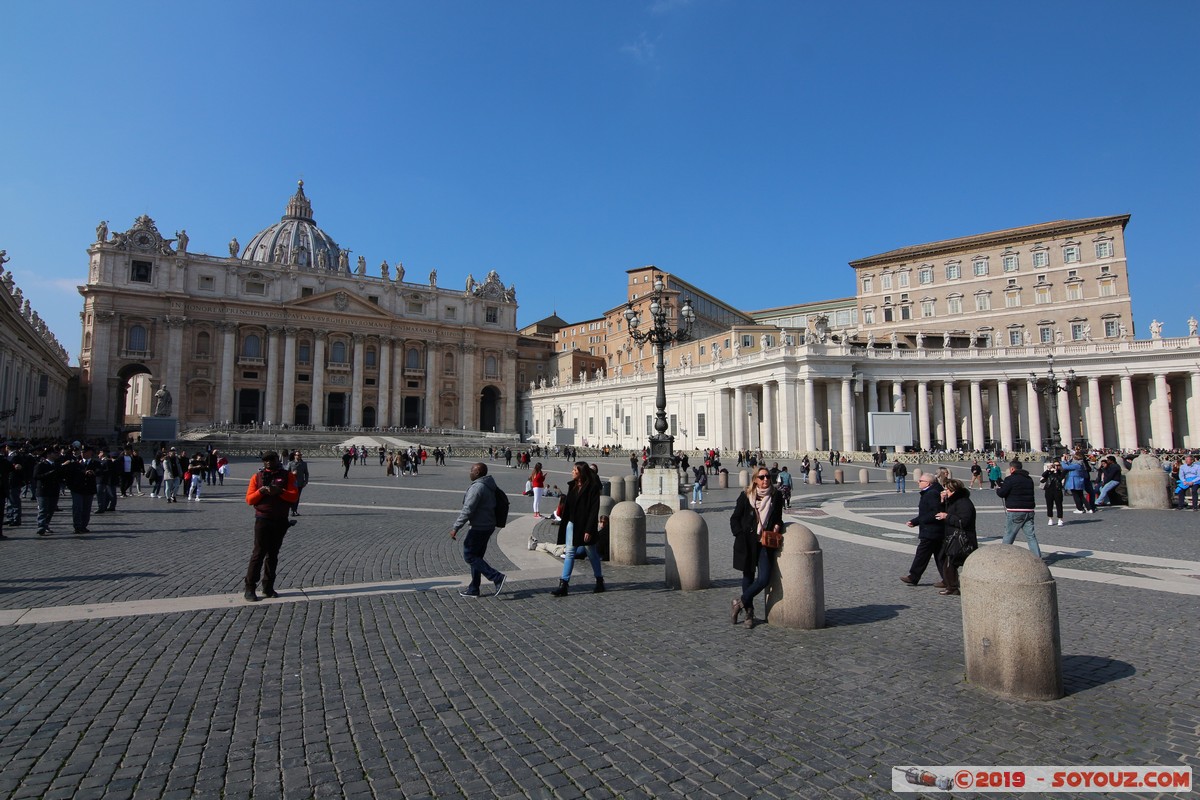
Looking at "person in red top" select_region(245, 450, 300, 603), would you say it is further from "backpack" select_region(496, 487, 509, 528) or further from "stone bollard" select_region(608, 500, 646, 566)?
"stone bollard" select_region(608, 500, 646, 566)

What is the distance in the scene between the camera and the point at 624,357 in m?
74.2

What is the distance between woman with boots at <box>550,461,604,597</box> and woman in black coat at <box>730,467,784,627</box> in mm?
2022

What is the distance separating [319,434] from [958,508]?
62.0 m

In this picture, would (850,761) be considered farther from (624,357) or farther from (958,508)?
(624,357)

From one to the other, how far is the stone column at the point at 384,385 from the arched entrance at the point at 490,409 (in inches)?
522

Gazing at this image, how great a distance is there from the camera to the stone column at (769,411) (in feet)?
147

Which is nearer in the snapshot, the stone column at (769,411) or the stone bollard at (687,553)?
the stone bollard at (687,553)

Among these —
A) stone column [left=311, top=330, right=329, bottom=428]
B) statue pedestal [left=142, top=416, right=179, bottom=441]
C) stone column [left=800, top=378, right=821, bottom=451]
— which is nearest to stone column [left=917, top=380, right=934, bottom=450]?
stone column [left=800, top=378, right=821, bottom=451]

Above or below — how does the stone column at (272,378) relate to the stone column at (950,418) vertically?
above

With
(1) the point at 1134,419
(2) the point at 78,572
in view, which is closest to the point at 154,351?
(2) the point at 78,572

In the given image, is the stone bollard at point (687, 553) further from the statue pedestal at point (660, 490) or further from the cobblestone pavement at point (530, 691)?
the statue pedestal at point (660, 490)

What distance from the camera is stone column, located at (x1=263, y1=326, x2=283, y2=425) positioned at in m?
67.0

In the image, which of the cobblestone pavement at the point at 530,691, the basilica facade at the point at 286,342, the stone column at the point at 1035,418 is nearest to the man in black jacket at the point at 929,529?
the cobblestone pavement at the point at 530,691

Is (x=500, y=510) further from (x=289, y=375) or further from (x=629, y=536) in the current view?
(x=289, y=375)
